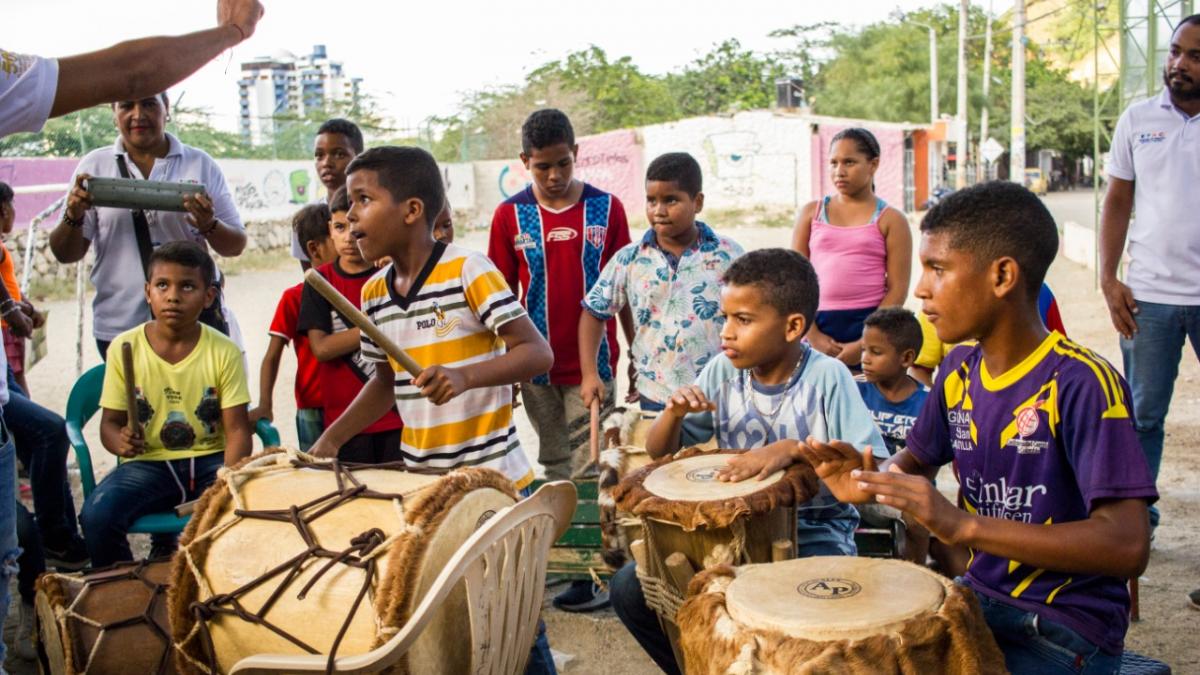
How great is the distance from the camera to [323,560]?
259 centimetres

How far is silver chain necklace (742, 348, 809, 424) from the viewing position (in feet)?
10.7

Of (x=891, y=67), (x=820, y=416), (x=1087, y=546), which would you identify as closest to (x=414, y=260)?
(x=820, y=416)

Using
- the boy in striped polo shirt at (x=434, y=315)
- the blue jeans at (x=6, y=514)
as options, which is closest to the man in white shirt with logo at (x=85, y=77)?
the blue jeans at (x=6, y=514)

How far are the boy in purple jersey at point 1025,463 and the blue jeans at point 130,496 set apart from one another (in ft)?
8.70

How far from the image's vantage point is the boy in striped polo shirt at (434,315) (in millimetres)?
3264

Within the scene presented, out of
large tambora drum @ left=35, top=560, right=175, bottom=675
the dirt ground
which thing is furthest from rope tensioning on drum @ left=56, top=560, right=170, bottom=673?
the dirt ground

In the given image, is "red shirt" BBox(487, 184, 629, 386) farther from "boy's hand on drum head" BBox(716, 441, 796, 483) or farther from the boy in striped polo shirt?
"boy's hand on drum head" BBox(716, 441, 796, 483)

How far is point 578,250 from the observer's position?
16.3 ft

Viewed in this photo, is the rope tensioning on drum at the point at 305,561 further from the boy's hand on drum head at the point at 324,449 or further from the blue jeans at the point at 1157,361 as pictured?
the blue jeans at the point at 1157,361

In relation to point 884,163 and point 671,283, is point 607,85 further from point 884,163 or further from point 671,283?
point 671,283

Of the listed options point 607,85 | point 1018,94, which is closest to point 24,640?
point 1018,94

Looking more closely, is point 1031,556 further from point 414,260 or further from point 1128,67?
point 1128,67

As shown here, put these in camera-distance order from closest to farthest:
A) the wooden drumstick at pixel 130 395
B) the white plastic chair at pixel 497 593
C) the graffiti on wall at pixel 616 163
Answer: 1. the white plastic chair at pixel 497 593
2. the wooden drumstick at pixel 130 395
3. the graffiti on wall at pixel 616 163

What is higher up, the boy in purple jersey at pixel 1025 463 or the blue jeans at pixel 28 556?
the boy in purple jersey at pixel 1025 463
